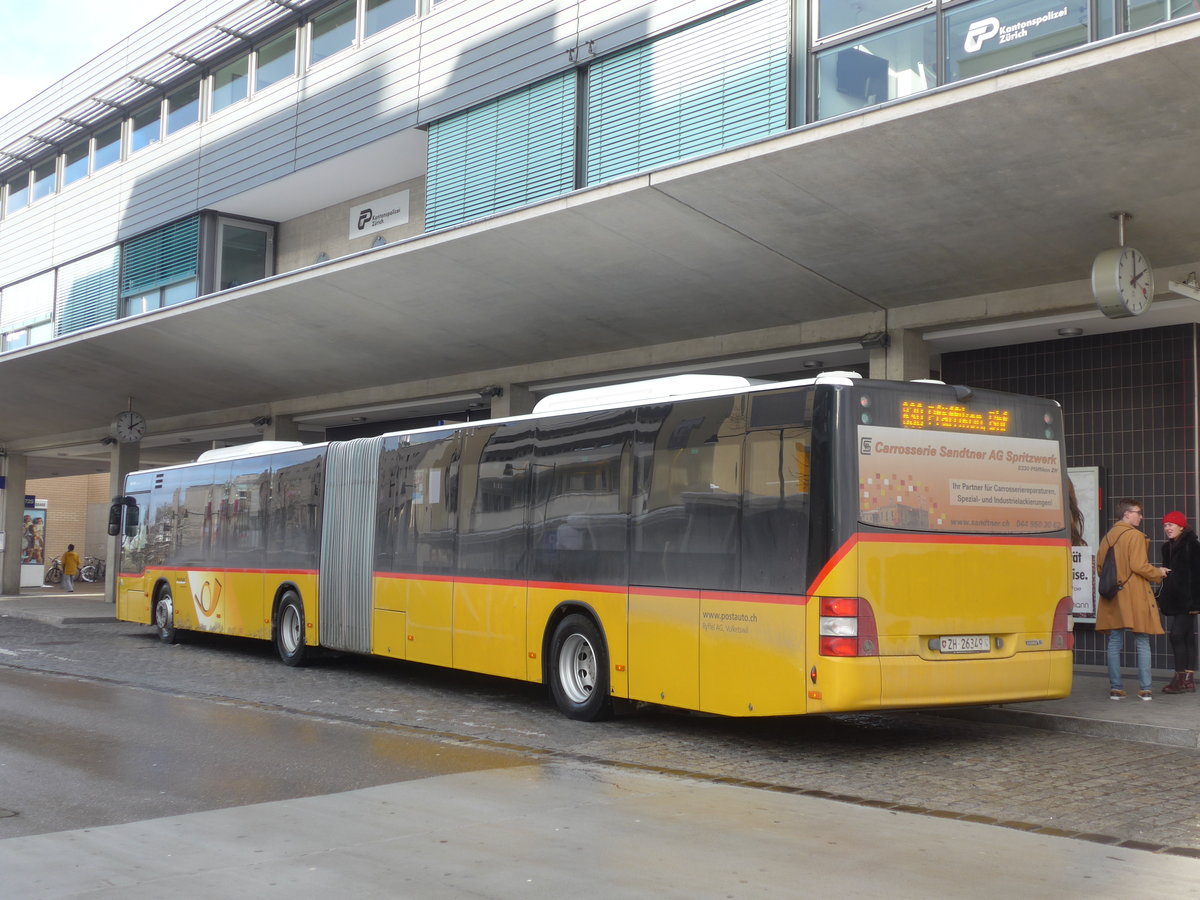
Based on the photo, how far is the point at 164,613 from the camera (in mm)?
20312

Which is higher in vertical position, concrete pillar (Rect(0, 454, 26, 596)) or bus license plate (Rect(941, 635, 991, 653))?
concrete pillar (Rect(0, 454, 26, 596))

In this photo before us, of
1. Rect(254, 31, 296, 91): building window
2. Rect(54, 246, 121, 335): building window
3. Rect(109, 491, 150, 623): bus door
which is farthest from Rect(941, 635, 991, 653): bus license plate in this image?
Rect(54, 246, 121, 335): building window

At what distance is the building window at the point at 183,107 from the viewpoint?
2447 cm

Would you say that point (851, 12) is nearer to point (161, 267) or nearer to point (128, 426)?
point (161, 267)

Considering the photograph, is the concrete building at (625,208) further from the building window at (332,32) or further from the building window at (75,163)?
the building window at (75,163)

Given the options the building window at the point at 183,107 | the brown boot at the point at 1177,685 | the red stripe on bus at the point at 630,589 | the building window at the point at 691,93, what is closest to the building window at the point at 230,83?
the building window at the point at 183,107

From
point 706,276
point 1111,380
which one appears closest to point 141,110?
point 706,276

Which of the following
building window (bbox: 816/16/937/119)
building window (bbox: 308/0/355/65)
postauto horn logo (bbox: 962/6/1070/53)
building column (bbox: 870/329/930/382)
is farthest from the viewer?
building window (bbox: 308/0/355/65)

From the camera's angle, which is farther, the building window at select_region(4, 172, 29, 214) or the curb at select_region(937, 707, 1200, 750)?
the building window at select_region(4, 172, 29, 214)

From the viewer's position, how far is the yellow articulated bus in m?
9.14

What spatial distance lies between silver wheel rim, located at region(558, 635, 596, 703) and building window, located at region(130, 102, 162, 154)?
60.1 ft

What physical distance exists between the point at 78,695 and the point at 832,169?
9182 millimetres

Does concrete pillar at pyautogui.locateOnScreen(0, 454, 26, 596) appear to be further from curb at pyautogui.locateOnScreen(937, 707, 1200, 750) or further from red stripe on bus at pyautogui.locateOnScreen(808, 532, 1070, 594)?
red stripe on bus at pyautogui.locateOnScreen(808, 532, 1070, 594)

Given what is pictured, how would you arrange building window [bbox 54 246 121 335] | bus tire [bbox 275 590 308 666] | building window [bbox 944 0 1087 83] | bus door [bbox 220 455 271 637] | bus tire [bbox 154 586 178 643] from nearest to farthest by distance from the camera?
building window [bbox 944 0 1087 83]
bus tire [bbox 275 590 308 666]
bus door [bbox 220 455 271 637]
bus tire [bbox 154 586 178 643]
building window [bbox 54 246 121 335]
